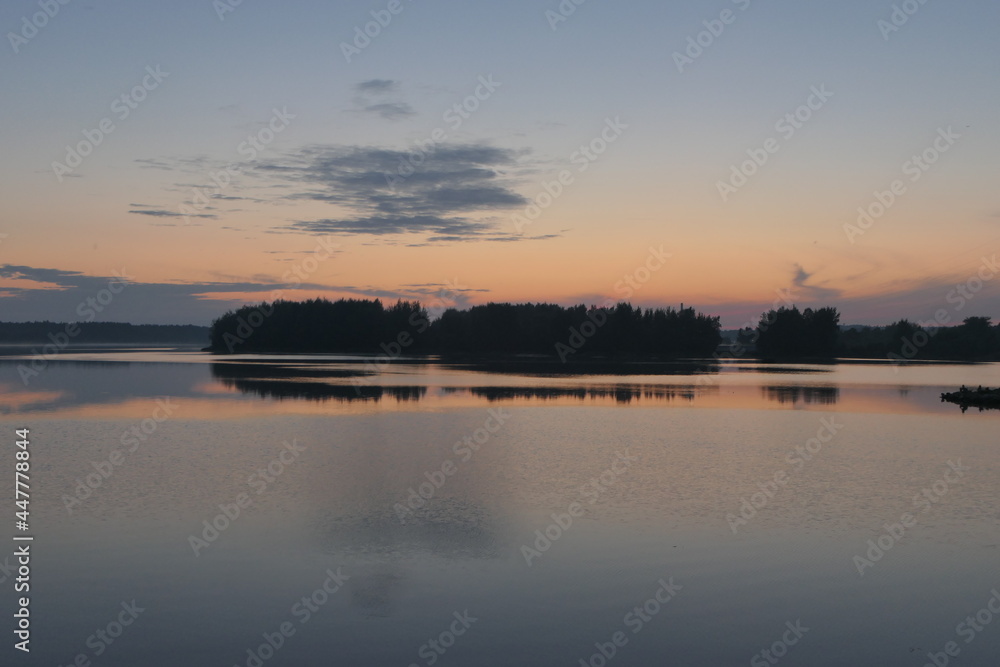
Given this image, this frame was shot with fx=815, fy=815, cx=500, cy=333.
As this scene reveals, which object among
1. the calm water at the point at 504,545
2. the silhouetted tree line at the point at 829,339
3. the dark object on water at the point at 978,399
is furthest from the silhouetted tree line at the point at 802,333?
the calm water at the point at 504,545

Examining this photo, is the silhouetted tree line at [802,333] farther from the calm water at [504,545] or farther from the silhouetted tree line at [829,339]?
the calm water at [504,545]

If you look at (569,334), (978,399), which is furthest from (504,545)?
(569,334)

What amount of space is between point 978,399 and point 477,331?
80737mm

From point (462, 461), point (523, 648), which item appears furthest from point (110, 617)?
point (462, 461)

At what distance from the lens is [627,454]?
16484mm

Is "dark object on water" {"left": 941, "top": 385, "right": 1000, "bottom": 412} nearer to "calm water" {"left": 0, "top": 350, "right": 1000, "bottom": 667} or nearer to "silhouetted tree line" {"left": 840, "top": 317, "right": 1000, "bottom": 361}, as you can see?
"calm water" {"left": 0, "top": 350, "right": 1000, "bottom": 667}

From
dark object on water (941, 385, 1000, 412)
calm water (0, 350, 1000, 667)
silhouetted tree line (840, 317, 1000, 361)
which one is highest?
silhouetted tree line (840, 317, 1000, 361)

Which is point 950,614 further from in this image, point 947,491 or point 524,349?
point 524,349

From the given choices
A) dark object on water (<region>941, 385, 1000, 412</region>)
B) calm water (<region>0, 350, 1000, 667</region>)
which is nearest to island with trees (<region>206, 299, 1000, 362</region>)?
dark object on water (<region>941, 385, 1000, 412</region>)

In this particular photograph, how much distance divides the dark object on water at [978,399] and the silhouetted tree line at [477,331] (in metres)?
69.0

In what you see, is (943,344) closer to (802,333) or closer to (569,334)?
(802,333)

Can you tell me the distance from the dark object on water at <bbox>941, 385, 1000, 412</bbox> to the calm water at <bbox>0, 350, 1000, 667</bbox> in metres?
12.8

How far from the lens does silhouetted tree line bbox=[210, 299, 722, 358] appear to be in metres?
106

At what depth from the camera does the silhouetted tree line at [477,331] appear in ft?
349
